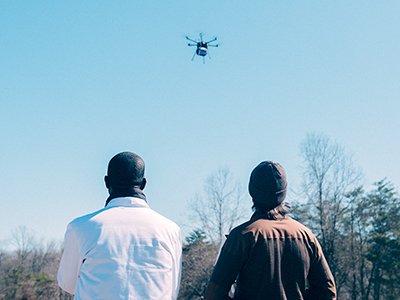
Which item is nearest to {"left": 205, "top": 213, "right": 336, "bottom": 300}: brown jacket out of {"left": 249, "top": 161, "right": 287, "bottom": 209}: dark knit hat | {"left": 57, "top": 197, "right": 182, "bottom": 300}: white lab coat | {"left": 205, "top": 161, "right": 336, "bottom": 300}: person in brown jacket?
{"left": 205, "top": 161, "right": 336, "bottom": 300}: person in brown jacket

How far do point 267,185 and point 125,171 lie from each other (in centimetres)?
89

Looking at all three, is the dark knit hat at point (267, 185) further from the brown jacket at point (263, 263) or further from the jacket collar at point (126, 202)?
the jacket collar at point (126, 202)

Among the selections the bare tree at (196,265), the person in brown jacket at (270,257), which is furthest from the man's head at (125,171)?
the bare tree at (196,265)

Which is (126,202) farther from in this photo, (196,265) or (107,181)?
(196,265)

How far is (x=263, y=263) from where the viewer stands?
3441 mm

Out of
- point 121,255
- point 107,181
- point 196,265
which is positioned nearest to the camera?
point 121,255

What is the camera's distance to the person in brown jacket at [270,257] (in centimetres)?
342

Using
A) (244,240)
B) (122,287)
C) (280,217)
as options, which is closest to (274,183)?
(280,217)

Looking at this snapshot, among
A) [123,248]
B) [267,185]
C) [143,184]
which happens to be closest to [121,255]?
[123,248]

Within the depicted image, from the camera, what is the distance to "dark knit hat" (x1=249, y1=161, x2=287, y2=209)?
11.9 ft

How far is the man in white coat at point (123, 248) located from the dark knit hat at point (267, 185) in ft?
1.82

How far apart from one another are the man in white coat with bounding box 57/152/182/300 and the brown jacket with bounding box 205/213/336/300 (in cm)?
32

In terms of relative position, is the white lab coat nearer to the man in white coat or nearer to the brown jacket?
the man in white coat

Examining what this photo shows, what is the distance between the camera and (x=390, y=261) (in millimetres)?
40156
